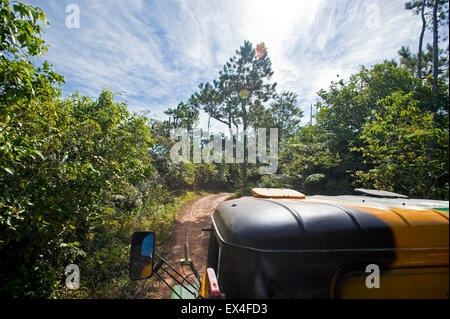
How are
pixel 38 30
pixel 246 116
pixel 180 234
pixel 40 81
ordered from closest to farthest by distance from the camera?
pixel 38 30 < pixel 40 81 < pixel 180 234 < pixel 246 116

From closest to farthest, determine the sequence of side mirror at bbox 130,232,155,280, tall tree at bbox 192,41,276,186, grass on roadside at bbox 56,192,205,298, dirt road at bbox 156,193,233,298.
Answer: side mirror at bbox 130,232,155,280
grass on roadside at bbox 56,192,205,298
dirt road at bbox 156,193,233,298
tall tree at bbox 192,41,276,186

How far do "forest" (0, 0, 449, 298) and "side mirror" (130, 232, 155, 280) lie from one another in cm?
167

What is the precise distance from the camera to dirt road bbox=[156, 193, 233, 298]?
6004 millimetres

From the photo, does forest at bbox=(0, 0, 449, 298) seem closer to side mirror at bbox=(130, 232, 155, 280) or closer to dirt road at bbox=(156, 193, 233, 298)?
dirt road at bbox=(156, 193, 233, 298)

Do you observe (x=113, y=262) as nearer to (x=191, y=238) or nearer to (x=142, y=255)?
(x=191, y=238)

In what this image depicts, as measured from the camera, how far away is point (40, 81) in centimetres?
278

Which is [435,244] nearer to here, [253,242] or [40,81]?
[253,242]

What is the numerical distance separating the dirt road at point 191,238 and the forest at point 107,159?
1.66 ft

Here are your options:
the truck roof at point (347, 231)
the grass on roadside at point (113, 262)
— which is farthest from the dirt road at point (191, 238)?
the truck roof at point (347, 231)

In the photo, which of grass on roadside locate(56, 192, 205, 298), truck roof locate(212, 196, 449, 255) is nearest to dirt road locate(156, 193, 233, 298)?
grass on roadside locate(56, 192, 205, 298)

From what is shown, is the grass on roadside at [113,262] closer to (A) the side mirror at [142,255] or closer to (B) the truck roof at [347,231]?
(A) the side mirror at [142,255]

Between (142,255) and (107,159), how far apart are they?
→ 12.6ft

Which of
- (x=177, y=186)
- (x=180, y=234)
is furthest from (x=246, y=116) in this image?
(x=180, y=234)

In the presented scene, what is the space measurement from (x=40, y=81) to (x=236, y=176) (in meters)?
23.5
